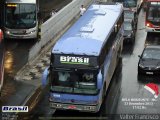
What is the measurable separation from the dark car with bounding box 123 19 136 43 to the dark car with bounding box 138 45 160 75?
622 centimetres

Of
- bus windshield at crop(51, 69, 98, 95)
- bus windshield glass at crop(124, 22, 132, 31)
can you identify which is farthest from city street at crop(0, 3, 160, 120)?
bus windshield glass at crop(124, 22, 132, 31)

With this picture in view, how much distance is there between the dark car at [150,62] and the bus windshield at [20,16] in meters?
9.51

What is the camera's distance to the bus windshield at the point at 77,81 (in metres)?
20.3

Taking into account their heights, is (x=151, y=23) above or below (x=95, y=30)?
below

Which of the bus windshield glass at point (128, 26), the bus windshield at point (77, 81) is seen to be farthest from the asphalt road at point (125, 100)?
the bus windshield glass at point (128, 26)

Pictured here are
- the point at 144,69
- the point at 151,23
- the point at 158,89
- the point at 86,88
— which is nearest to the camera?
the point at 86,88

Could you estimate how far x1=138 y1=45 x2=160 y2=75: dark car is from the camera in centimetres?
2733

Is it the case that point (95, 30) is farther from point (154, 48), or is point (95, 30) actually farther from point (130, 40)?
point (130, 40)

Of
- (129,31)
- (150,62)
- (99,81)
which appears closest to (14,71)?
(150,62)

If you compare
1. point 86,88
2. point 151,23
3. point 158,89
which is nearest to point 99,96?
point 86,88

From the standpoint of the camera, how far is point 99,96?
2075 centimetres

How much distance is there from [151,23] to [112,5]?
873 centimetres

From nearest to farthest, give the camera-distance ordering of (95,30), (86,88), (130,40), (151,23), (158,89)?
(86,88), (95,30), (158,89), (130,40), (151,23)

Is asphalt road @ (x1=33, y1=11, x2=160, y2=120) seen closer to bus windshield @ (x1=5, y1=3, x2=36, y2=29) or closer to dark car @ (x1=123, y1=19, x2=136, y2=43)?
dark car @ (x1=123, y1=19, x2=136, y2=43)
